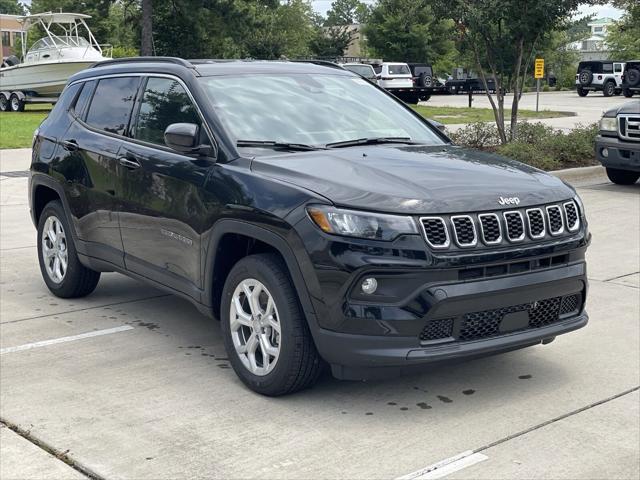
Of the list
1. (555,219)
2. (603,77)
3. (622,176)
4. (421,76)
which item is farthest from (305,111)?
(603,77)

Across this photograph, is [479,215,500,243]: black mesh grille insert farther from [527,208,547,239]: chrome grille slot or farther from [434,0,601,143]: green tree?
[434,0,601,143]: green tree

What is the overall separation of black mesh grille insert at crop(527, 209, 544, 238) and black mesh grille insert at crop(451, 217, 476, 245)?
38 centimetres

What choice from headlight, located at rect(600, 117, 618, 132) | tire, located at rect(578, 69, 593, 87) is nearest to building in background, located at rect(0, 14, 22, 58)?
tire, located at rect(578, 69, 593, 87)

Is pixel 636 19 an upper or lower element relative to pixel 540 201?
upper

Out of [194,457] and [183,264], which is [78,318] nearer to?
[183,264]

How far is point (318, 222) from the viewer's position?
4.32 m

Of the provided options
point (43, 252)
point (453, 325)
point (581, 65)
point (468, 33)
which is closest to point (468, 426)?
point (453, 325)

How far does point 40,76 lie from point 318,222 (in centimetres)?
3217

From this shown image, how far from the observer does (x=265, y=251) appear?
4.94 metres

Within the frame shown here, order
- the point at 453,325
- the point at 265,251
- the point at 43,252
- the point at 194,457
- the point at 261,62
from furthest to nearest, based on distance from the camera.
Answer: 1. the point at 43,252
2. the point at 261,62
3. the point at 265,251
4. the point at 453,325
5. the point at 194,457

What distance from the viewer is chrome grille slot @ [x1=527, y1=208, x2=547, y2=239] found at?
14.8ft

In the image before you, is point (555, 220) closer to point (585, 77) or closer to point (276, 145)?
point (276, 145)

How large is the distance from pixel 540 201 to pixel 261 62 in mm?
2303

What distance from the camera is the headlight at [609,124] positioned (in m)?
12.6
